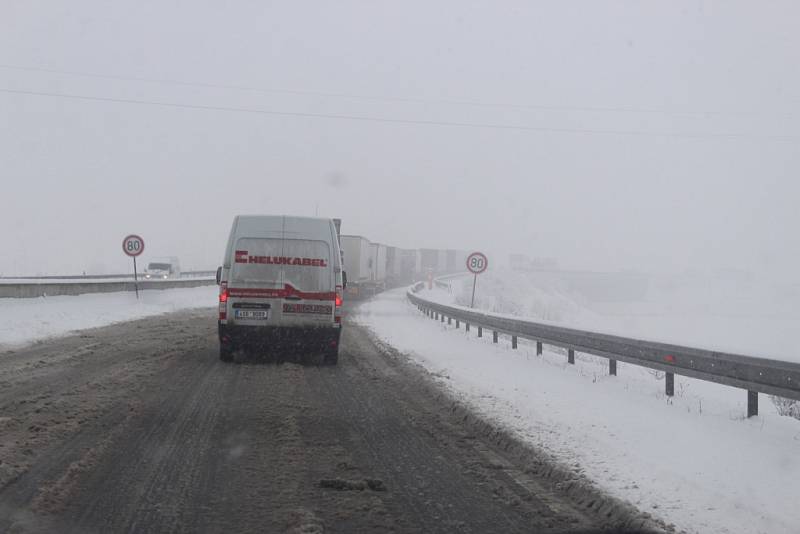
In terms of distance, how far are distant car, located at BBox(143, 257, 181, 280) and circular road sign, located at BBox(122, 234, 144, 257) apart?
68.9 ft

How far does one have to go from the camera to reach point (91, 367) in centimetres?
998

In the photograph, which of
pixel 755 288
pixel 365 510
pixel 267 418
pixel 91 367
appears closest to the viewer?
pixel 365 510

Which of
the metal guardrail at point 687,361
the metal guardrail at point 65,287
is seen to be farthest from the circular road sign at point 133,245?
the metal guardrail at point 687,361

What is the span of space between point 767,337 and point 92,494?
44451 mm

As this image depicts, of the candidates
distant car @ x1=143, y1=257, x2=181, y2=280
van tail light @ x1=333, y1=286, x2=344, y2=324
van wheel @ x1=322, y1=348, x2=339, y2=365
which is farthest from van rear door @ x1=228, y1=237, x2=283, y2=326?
distant car @ x1=143, y1=257, x2=181, y2=280

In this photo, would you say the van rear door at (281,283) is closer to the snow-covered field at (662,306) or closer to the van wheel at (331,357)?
the van wheel at (331,357)

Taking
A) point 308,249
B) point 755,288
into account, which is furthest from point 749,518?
point 755,288

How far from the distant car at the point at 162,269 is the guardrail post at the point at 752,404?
42.6 meters

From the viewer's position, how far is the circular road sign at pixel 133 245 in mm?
24250

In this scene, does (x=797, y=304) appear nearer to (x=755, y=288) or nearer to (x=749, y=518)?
(x=755, y=288)

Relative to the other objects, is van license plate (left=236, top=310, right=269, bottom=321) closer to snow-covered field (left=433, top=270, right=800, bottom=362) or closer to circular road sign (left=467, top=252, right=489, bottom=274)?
snow-covered field (left=433, top=270, right=800, bottom=362)

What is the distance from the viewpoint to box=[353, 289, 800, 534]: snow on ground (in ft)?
14.5

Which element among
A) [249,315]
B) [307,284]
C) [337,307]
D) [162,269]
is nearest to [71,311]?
[249,315]

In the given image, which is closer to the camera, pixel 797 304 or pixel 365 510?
pixel 365 510
